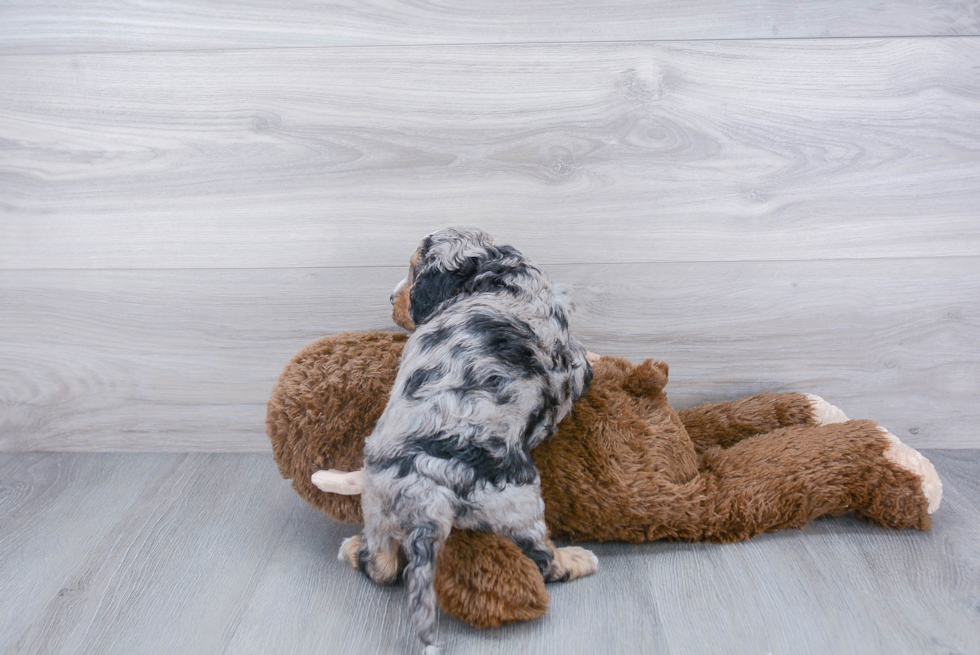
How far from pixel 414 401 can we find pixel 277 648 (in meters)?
0.38

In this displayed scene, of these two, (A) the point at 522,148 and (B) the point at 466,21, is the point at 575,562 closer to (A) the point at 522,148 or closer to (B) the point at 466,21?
(A) the point at 522,148

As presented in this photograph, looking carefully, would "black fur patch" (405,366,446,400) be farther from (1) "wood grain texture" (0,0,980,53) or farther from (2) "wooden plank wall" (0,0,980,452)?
(1) "wood grain texture" (0,0,980,53)

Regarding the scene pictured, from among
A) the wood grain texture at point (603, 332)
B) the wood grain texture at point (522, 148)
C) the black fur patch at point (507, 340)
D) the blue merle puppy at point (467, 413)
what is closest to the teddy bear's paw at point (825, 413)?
the wood grain texture at point (603, 332)

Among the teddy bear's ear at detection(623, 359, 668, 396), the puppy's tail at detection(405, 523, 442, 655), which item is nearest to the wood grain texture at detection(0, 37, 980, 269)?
the teddy bear's ear at detection(623, 359, 668, 396)

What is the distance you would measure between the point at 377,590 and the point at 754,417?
30.2 inches

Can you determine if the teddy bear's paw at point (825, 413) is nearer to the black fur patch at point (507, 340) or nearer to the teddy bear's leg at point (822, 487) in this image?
the teddy bear's leg at point (822, 487)

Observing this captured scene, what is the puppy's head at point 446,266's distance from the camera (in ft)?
3.58

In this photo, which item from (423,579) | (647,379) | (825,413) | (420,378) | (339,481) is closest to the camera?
(423,579)

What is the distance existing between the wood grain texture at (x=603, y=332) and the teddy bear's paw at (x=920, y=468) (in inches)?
10.8

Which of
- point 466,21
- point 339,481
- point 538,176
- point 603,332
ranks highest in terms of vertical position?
point 466,21

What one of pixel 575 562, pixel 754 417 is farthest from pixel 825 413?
pixel 575 562

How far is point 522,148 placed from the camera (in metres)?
1.36

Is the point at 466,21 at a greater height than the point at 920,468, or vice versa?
the point at 466,21

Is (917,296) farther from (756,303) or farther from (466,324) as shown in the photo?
(466,324)
